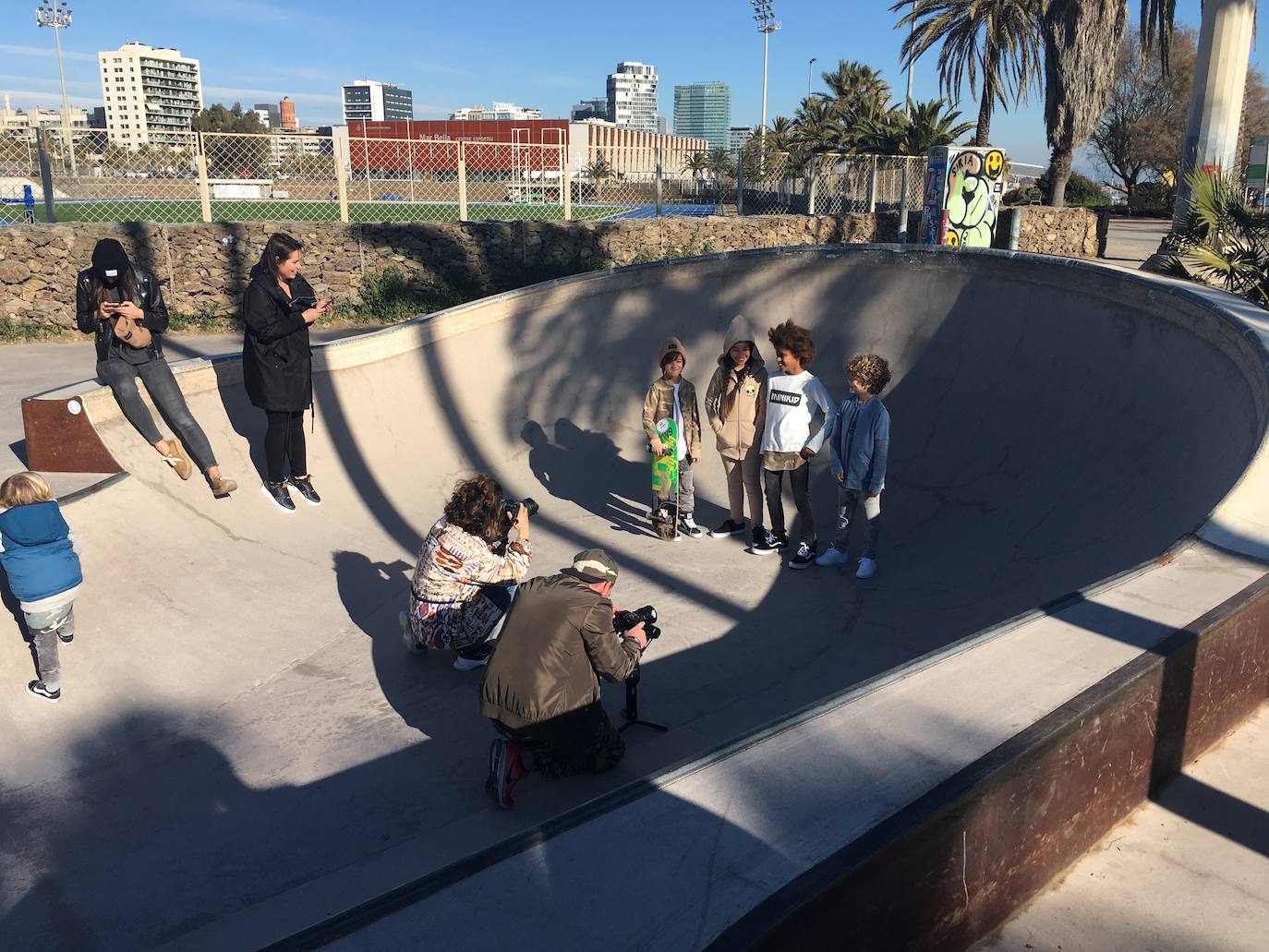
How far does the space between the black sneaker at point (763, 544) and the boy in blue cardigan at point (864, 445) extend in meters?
0.56

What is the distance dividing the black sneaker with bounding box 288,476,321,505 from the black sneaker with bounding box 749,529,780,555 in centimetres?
320

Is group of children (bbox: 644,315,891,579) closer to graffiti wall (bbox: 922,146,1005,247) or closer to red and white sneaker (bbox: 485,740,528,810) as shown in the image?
red and white sneaker (bbox: 485,740,528,810)

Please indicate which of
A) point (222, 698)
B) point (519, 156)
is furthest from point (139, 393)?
point (519, 156)

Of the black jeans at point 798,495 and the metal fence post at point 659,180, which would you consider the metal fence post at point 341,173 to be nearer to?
the metal fence post at point 659,180

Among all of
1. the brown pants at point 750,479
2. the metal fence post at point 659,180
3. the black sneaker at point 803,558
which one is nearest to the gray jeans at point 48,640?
the brown pants at point 750,479

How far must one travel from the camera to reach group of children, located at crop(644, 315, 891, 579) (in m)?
5.90

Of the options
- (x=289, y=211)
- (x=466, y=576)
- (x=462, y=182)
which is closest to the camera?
(x=466, y=576)

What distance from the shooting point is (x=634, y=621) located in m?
4.16

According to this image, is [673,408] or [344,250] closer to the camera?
[673,408]

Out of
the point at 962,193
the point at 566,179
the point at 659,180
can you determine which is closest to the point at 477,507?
the point at 566,179

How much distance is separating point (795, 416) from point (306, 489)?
3548 millimetres

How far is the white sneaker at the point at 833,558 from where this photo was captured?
21.0 ft

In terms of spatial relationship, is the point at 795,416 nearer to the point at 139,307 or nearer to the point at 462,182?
the point at 139,307

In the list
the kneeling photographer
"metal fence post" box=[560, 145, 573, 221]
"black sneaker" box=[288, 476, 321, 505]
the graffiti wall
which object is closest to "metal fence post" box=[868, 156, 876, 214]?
the graffiti wall
